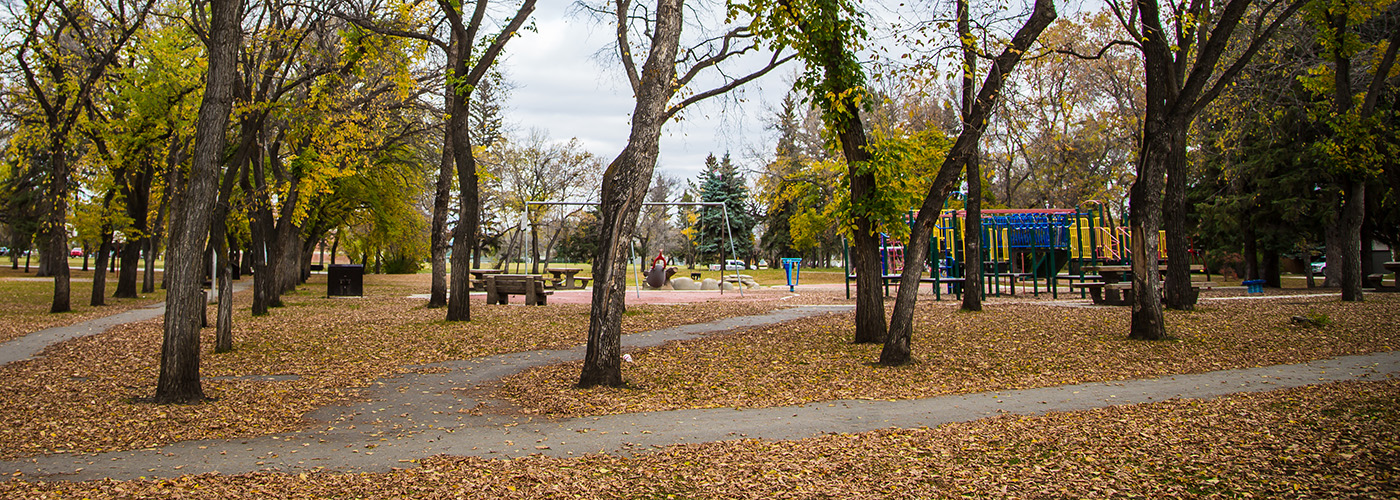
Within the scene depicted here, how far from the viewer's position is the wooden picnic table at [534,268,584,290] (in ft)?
97.2

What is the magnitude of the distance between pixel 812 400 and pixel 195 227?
5079 mm

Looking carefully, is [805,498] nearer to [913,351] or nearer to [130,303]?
[913,351]

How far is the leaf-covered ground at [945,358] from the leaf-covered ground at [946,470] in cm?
167

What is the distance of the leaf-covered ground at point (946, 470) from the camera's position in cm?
432

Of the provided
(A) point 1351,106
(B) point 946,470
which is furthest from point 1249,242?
(B) point 946,470

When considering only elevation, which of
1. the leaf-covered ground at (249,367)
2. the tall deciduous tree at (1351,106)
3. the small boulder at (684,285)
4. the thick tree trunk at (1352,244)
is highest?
the tall deciduous tree at (1351,106)

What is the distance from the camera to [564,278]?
101 feet

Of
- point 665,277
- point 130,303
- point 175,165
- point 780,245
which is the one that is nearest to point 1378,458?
point 175,165

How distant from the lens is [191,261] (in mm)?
6777

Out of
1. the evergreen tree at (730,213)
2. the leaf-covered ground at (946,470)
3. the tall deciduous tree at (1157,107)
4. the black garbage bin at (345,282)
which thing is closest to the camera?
the leaf-covered ground at (946,470)

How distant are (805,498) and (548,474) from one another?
143 cm

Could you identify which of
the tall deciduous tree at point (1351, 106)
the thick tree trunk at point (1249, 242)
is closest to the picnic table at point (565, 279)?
the tall deciduous tree at point (1351, 106)

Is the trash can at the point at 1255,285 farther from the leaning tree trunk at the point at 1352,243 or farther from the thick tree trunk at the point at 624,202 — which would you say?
the thick tree trunk at the point at 624,202

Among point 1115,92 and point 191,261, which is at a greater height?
point 1115,92
